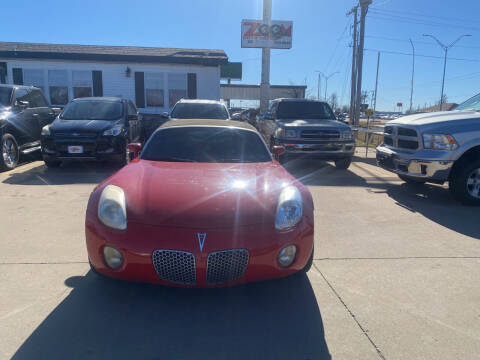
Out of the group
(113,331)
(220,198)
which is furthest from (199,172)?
(113,331)

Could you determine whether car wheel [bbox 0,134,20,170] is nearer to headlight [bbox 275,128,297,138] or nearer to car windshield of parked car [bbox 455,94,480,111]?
headlight [bbox 275,128,297,138]

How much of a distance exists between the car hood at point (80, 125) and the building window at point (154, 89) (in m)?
8.15

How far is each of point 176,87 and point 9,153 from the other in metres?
9.22

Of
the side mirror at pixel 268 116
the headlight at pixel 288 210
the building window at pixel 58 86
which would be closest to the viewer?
the headlight at pixel 288 210

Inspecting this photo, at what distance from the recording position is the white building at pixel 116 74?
15.5 m

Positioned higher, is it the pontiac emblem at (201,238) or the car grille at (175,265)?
the pontiac emblem at (201,238)

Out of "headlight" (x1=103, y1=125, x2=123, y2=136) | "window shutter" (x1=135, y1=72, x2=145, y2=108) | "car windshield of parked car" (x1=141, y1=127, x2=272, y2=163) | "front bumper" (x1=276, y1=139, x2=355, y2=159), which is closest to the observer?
"car windshield of parked car" (x1=141, y1=127, x2=272, y2=163)

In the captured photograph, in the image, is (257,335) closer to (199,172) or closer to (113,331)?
(113,331)

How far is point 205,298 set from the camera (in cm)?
296

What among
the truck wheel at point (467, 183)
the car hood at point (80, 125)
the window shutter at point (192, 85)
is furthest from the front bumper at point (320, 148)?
the window shutter at point (192, 85)

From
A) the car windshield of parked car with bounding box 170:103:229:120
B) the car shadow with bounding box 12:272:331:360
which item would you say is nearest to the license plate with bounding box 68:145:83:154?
the car windshield of parked car with bounding box 170:103:229:120

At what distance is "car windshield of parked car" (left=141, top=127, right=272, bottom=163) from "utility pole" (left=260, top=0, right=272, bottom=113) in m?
13.9

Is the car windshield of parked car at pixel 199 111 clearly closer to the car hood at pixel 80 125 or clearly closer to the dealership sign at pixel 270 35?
the car hood at pixel 80 125

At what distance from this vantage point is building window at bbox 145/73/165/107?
16094 millimetres
